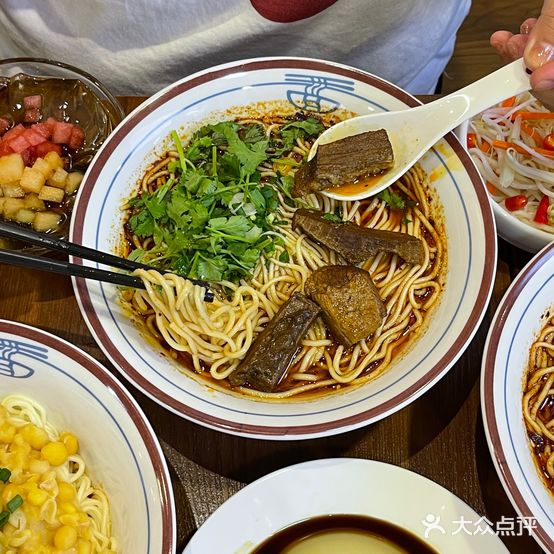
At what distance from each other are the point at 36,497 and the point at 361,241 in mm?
1172

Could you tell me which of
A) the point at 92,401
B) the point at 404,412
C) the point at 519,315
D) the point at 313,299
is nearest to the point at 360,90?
the point at 313,299

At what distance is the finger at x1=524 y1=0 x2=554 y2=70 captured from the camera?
1583mm

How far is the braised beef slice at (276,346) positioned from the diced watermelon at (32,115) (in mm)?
1102

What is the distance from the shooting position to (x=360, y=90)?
201 centimetres

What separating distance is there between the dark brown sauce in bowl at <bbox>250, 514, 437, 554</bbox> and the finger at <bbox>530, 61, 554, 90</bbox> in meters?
1.26

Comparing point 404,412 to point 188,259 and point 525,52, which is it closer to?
point 188,259

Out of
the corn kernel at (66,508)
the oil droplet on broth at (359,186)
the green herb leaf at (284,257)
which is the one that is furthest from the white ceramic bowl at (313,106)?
the green herb leaf at (284,257)

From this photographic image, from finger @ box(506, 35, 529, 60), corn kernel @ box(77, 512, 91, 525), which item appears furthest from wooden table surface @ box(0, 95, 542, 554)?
finger @ box(506, 35, 529, 60)

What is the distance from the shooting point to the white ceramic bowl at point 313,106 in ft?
5.21

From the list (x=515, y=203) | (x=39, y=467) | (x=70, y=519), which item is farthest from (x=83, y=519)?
(x=515, y=203)

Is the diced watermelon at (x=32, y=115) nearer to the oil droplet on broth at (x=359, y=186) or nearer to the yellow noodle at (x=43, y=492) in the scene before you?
the yellow noodle at (x=43, y=492)

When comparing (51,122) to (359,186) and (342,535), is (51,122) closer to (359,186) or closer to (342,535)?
(359,186)

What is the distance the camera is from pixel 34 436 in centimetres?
170

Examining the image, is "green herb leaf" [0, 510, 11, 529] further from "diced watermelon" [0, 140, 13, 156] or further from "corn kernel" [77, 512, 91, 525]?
"diced watermelon" [0, 140, 13, 156]
